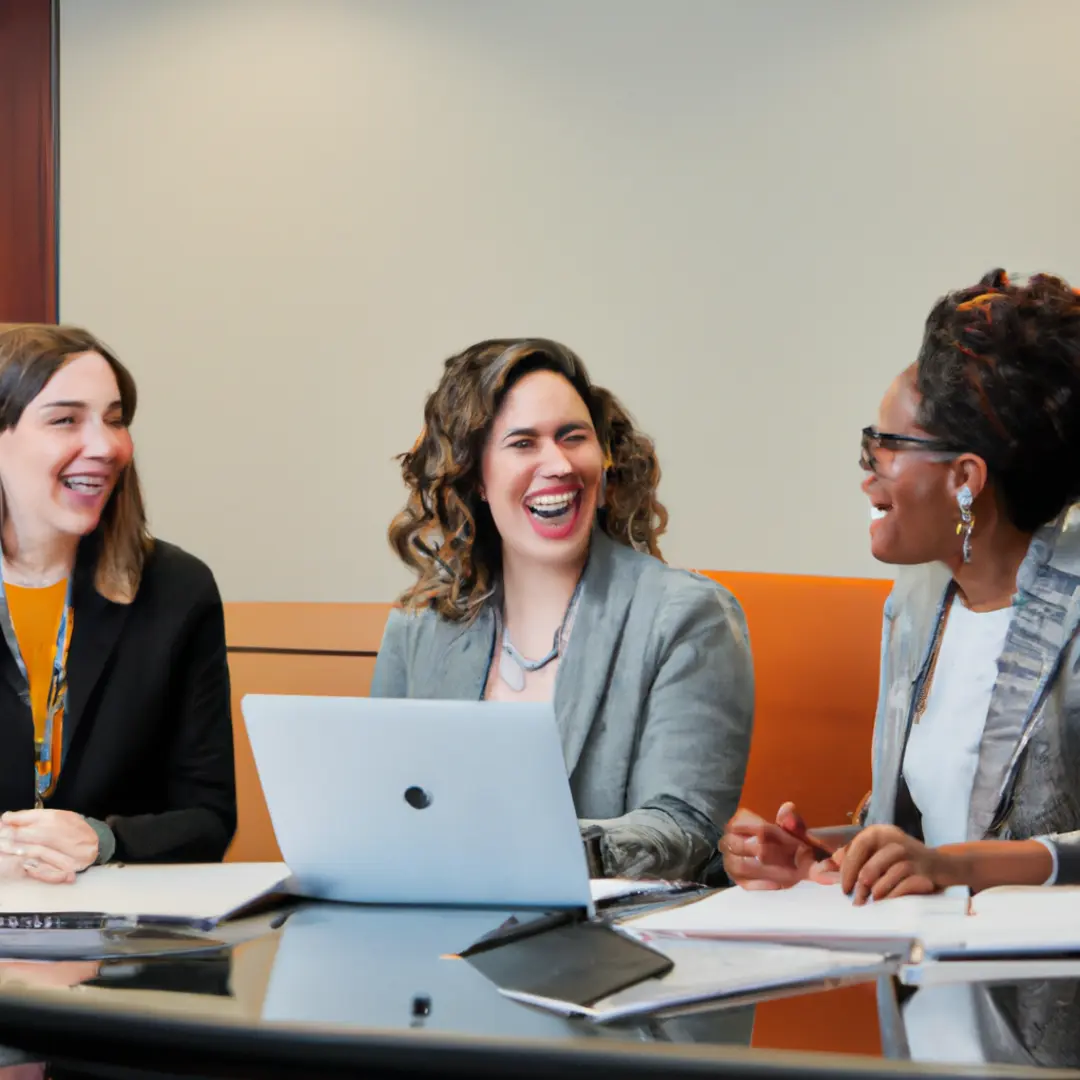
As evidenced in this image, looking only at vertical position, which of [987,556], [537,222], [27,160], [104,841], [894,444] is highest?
[27,160]

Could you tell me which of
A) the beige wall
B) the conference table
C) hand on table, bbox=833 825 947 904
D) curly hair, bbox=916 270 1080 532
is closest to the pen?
hand on table, bbox=833 825 947 904

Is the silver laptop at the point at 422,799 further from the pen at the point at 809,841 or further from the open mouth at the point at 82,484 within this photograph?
the open mouth at the point at 82,484

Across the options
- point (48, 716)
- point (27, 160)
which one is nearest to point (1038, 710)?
point (48, 716)

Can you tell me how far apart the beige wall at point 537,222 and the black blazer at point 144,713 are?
62.1 inches

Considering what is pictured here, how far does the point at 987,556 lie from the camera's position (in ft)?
5.89

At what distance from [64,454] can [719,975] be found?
4.30 ft

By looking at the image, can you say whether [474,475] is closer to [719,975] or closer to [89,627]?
[89,627]

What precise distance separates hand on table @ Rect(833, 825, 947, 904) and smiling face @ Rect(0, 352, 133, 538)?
1209mm

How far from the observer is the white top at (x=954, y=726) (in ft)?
5.74

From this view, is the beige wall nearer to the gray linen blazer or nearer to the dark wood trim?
→ the dark wood trim

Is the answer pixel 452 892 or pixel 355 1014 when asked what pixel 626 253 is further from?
pixel 355 1014

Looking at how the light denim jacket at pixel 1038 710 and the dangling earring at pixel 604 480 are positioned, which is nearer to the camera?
the light denim jacket at pixel 1038 710

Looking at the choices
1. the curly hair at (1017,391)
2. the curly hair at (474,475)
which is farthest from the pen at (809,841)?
the curly hair at (474,475)

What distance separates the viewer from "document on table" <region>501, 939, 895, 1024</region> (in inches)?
37.3
